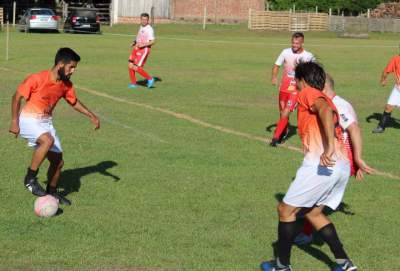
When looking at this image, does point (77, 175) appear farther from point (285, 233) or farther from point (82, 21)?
point (82, 21)

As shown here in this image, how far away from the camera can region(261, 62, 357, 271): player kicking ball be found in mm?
7012

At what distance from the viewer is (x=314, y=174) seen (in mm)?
7039

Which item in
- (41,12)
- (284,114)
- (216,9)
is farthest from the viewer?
(216,9)

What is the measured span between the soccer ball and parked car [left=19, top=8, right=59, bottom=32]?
4130cm

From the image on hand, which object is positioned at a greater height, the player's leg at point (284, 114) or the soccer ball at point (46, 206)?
the player's leg at point (284, 114)

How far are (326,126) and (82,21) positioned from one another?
45.6 m

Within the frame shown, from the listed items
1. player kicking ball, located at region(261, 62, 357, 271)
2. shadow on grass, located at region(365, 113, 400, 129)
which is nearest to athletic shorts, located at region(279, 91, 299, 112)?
shadow on grass, located at region(365, 113, 400, 129)

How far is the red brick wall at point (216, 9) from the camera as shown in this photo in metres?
67.6

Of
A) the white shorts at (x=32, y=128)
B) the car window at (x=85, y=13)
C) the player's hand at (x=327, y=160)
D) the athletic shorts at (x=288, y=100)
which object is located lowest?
the athletic shorts at (x=288, y=100)

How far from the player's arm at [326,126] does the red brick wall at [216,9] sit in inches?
2392

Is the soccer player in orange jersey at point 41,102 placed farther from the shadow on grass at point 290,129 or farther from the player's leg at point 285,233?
the shadow on grass at point 290,129

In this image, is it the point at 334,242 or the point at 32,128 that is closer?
the point at 334,242

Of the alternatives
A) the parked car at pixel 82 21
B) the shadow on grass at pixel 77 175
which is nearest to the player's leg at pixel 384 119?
the shadow on grass at pixel 77 175

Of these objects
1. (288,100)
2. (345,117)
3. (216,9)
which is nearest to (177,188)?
(345,117)
